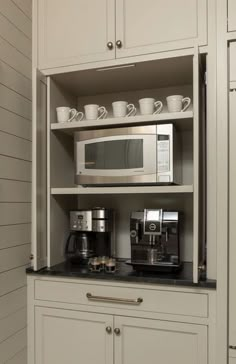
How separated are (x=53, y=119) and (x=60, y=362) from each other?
1.17 m

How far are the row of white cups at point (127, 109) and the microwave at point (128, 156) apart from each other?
8 centimetres

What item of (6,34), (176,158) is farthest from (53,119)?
(176,158)

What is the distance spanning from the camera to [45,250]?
1.68 m

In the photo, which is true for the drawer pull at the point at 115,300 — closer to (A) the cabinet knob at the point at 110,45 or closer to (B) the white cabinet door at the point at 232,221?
(B) the white cabinet door at the point at 232,221

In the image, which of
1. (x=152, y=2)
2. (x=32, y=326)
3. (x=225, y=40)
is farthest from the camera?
(x=32, y=326)

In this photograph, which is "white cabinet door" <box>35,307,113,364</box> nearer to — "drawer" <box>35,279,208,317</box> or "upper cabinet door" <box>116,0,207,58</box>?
"drawer" <box>35,279,208,317</box>

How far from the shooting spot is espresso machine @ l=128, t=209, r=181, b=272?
1581 millimetres

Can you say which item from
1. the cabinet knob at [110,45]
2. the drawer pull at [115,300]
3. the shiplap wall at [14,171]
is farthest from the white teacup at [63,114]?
the drawer pull at [115,300]

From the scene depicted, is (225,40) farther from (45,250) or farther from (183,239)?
(45,250)

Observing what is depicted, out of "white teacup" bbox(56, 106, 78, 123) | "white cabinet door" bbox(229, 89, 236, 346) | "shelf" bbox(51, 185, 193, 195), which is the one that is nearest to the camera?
"white cabinet door" bbox(229, 89, 236, 346)

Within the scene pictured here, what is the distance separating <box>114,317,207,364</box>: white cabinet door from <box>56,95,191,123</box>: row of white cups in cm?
94

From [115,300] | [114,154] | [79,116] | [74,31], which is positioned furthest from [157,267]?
[74,31]

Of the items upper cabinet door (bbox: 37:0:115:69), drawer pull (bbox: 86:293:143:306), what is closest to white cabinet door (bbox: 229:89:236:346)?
drawer pull (bbox: 86:293:143:306)

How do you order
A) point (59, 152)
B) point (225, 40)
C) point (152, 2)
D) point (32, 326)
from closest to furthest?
point (225, 40), point (152, 2), point (32, 326), point (59, 152)
